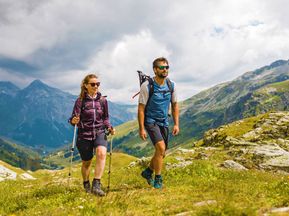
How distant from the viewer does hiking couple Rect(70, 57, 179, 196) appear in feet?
37.1

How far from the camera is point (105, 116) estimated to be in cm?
1173

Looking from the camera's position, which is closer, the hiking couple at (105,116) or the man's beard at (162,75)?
the hiking couple at (105,116)

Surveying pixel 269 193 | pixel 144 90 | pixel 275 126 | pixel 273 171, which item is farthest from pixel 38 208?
pixel 275 126

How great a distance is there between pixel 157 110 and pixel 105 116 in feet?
5.99

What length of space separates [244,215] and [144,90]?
5.79m

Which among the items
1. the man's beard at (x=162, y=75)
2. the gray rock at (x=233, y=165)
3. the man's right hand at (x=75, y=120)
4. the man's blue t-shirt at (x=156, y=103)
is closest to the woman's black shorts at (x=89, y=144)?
the man's right hand at (x=75, y=120)

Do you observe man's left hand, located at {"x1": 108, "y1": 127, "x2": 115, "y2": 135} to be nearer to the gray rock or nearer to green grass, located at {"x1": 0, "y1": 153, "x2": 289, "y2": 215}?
green grass, located at {"x1": 0, "y1": 153, "x2": 289, "y2": 215}

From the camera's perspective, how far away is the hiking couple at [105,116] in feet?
37.1

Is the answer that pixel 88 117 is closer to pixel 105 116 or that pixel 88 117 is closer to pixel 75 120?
pixel 75 120

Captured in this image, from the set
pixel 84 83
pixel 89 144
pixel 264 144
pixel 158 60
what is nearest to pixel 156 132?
pixel 89 144

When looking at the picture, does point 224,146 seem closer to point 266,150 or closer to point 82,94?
point 266,150

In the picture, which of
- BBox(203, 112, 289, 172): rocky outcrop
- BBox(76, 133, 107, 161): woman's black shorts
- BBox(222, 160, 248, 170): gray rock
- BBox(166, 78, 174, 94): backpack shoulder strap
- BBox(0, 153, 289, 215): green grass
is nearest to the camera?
BBox(0, 153, 289, 215): green grass

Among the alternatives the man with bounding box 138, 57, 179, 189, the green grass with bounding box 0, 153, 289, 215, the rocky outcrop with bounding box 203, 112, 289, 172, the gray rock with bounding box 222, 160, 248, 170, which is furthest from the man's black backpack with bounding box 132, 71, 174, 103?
the rocky outcrop with bounding box 203, 112, 289, 172

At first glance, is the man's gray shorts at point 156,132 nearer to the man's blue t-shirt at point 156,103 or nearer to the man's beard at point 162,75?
the man's blue t-shirt at point 156,103
